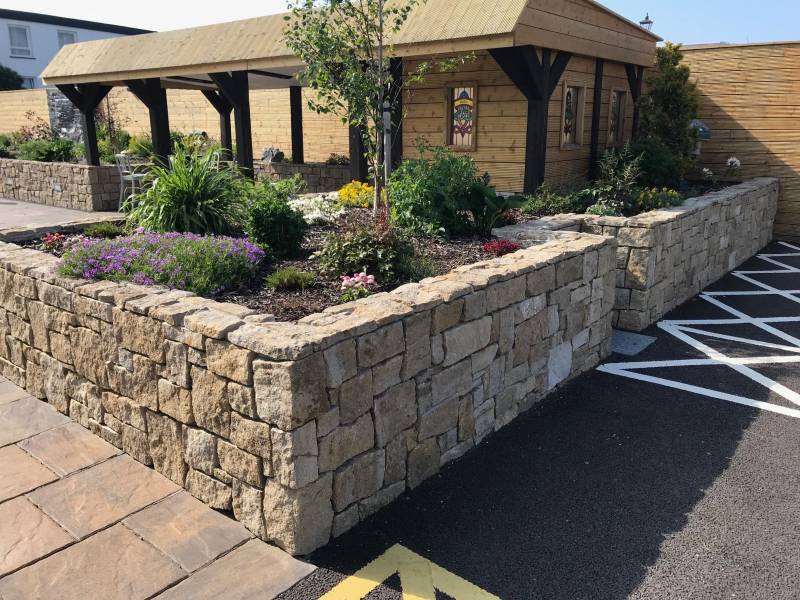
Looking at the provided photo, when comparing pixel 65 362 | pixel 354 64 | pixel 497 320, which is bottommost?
pixel 65 362

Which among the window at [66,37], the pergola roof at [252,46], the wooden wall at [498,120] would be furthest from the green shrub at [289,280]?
the window at [66,37]

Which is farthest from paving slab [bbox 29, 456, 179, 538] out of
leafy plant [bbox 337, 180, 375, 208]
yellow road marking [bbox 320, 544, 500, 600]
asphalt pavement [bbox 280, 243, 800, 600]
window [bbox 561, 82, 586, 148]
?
window [bbox 561, 82, 586, 148]

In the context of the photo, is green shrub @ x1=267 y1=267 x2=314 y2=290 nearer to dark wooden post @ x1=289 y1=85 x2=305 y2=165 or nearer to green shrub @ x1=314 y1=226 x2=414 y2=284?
green shrub @ x1=314 y1=226 x2=414 y2=284

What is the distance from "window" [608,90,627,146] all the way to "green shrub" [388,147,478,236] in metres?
5.33

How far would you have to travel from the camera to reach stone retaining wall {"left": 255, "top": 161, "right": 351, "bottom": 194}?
523 inches

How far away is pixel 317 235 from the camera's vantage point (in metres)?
6.76

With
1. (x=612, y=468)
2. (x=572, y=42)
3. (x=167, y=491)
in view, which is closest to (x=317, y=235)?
(x=167, y=491)

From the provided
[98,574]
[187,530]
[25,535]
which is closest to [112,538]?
[98,574]

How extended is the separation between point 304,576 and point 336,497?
439mm

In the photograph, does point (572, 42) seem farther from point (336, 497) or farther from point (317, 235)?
point (336, 497)

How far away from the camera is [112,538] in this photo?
138 inches

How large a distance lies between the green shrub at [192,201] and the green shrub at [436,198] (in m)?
1.76

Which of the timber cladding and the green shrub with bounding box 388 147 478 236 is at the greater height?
the timber cladding

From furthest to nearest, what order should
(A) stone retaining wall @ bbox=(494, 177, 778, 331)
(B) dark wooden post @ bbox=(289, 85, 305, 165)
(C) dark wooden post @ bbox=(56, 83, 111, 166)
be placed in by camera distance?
(B) dark wooden post @ bbox=(289, 85, 305, 165) → (C) dark wooden post @ bbox=(56, 83, 111, 166) → (A) stone retaining wall @ bbox=(494, 177, 778, 331)
